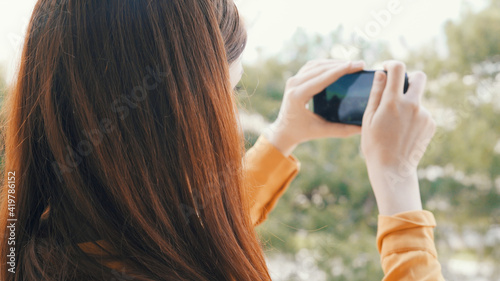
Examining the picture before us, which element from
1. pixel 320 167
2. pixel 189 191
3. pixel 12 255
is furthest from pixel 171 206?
pixel 320 167

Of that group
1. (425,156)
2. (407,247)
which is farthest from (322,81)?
(425,156)

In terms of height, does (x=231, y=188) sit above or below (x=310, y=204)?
above

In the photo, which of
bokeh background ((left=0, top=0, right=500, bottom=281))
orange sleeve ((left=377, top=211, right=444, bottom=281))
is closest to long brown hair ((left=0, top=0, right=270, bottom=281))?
orange sleeve ((left=377, top=211, right=444, bottom=281))

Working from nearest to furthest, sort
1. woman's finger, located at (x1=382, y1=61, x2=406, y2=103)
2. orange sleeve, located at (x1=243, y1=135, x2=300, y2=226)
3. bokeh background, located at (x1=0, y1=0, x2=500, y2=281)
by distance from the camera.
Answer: woman's finger, located at (x1=382, y1=61, x2=406, y2=103)
orange sleeve, located at (x1=243, y1=135, x2=300, y2=226)
bokeh background, located at (x1=0, y1=0, x2=500, y2=281)

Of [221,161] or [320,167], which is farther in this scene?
[320,167]

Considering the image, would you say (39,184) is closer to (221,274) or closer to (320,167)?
(221,274)

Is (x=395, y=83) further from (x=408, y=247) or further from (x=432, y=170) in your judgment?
(x=432, y=170)

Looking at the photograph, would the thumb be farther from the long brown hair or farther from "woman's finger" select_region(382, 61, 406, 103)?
the long brown hair

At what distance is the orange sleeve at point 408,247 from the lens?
0.34m

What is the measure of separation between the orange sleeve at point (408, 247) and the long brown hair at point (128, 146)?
0.11 metres

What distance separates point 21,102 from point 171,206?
136 millimetres

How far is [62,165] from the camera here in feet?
Answer: 0.98

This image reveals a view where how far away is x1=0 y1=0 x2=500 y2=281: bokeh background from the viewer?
1.75 metres

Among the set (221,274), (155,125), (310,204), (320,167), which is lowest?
(310,204)
